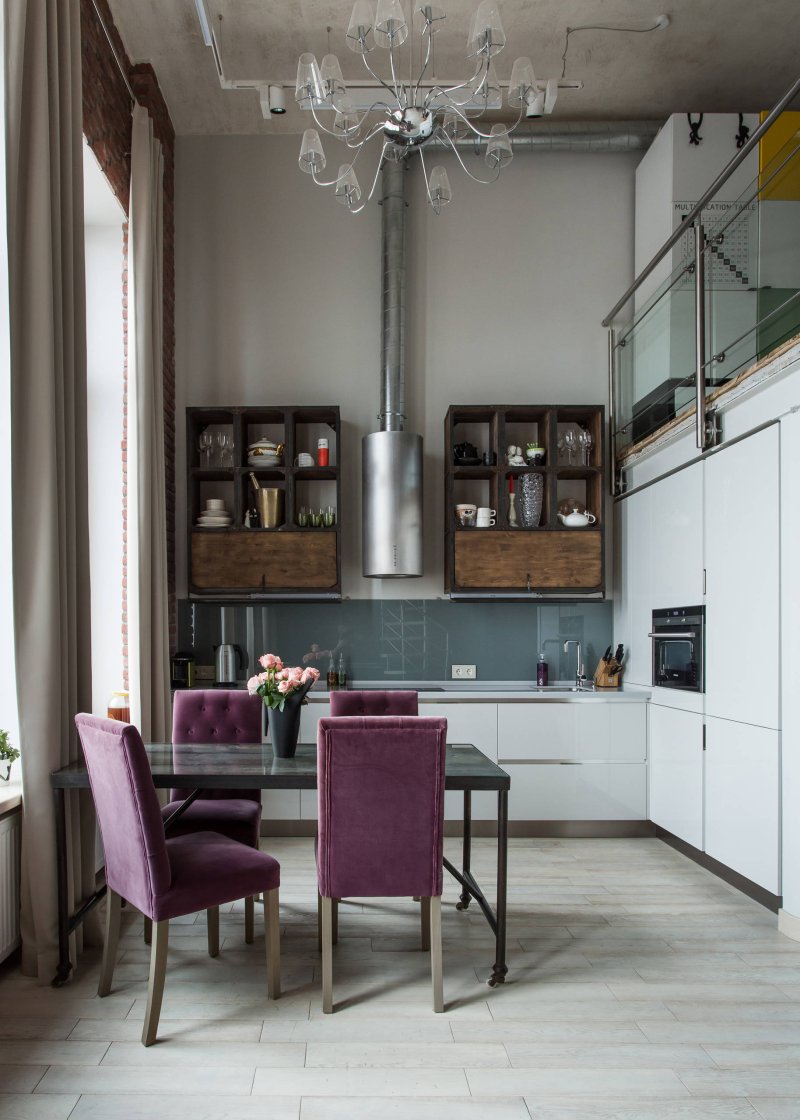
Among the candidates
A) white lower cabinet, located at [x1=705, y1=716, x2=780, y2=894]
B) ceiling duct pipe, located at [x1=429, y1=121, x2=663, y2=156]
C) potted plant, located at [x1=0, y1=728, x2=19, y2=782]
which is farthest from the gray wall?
potted plant, located at [x1=0, y1=728, x2=19, y2=782]

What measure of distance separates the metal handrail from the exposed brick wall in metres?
2.94

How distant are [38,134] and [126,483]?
6.40 ft

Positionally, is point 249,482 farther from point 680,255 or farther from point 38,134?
point 680,255

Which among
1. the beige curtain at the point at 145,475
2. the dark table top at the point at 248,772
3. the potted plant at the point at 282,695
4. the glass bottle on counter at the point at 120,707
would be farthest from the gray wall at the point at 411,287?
the dark table top at the point at 248,772

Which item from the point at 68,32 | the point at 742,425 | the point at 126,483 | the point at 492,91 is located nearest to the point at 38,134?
the point at 68,32

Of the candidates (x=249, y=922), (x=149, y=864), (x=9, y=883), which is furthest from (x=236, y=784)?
(x=9, y=883)

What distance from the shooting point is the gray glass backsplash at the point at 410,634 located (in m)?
5.41

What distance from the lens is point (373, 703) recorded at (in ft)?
12.5

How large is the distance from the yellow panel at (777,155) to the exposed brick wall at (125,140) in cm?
322

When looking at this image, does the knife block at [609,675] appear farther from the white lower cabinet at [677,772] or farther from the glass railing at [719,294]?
the glass railing at [719,294]

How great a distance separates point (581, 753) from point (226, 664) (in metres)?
2.28

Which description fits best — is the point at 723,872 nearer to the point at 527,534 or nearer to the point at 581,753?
the point at 581,753

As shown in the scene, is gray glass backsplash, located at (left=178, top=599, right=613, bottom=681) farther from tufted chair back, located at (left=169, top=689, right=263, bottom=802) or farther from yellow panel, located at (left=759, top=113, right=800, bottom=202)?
yellow panel, located at (left=759, top=113, right=800, bottom=202)

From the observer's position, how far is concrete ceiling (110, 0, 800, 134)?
444 cm
